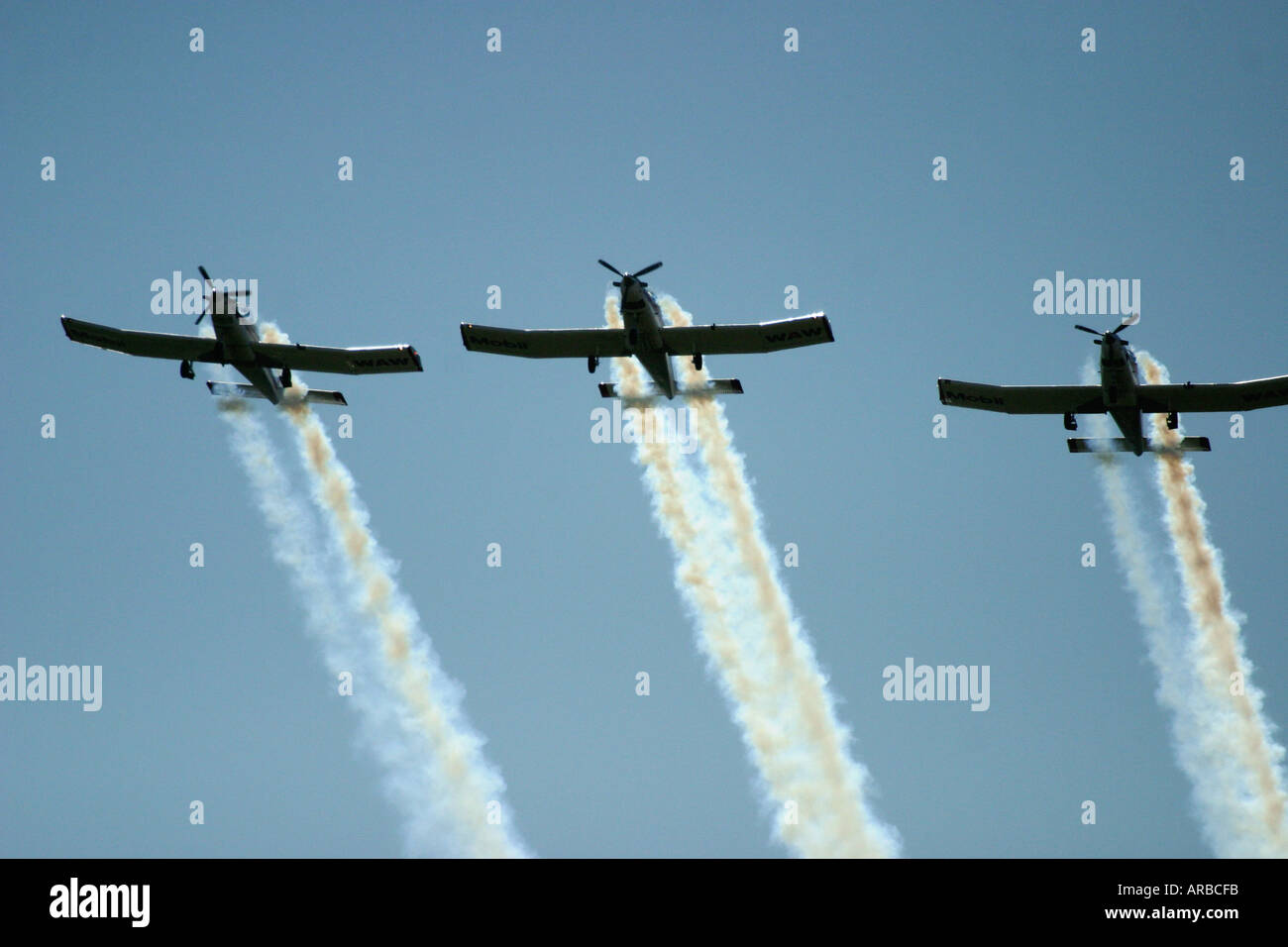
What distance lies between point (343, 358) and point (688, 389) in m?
11.1

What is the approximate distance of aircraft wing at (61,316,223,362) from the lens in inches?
2323

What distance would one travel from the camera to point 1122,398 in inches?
2308

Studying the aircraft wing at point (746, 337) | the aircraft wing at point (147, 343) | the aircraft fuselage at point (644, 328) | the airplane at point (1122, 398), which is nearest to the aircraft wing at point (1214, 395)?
the airplane at point (1122, 398)

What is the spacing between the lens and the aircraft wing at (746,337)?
57.7 m

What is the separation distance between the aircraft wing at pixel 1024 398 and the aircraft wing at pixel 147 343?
79.0ft

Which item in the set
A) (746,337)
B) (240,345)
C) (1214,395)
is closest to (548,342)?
(746,337)

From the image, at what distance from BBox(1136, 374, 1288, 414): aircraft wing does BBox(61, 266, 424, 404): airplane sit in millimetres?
23491

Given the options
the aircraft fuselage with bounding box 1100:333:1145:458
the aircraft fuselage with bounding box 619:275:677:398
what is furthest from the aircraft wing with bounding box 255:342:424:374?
the aircraft fuselage with bounding box 1100:333:1145:458

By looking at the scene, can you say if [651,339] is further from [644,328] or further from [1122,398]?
[1122,398]

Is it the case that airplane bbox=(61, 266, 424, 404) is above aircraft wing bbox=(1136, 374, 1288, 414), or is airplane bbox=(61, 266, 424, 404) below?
above

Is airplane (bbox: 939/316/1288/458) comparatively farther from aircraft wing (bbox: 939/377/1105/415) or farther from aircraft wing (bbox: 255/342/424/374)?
aircraft wing (bbox: 255/342/424/374)

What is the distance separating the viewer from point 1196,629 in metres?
63.0
